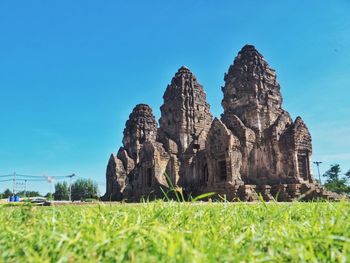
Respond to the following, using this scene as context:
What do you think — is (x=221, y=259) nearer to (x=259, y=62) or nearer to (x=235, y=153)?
(x=235, y=153)

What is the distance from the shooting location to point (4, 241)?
5.62ft

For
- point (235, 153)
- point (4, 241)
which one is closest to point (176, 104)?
point (235, 153)

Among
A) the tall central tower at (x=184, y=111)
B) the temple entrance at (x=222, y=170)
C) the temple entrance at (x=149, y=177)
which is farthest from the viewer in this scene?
the tall central tower at (x=184, y=111)

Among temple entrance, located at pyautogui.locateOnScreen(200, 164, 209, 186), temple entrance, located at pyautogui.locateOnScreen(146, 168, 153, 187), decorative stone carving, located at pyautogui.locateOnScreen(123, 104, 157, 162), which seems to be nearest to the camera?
temple entrance, located at pyautogui.locateOnScreen(200, 164, 209, 186)

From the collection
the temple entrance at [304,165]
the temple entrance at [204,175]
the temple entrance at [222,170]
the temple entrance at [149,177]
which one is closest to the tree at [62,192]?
the temple entrance at [149,177]

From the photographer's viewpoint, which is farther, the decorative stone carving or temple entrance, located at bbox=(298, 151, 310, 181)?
the decorative stone carving

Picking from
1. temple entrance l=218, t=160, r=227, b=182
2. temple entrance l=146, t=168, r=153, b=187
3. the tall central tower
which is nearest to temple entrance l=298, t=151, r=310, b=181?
temple entrance l=218, t=160, r=227, b=182

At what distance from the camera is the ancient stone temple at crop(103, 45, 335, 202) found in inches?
756

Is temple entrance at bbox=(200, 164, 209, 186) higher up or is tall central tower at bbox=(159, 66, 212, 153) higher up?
tall central tower at bbox=(159, 66, 212, 153)

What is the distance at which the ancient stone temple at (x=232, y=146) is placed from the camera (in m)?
19.2

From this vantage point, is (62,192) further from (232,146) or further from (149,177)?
(232,146)

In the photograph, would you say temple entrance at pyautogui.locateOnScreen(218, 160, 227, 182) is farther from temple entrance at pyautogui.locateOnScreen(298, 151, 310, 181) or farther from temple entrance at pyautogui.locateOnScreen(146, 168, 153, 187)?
temple entrance at pyautogui.locateOnScreen(146, 168, 153, 187)

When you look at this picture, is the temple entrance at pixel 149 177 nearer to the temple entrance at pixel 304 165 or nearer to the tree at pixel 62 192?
the temple entrance at pixel 304 165

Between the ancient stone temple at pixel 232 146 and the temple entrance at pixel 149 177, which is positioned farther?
the temple entrance at pixel 149 177
